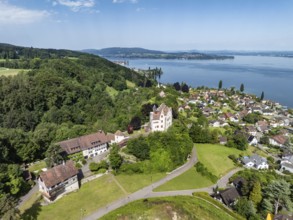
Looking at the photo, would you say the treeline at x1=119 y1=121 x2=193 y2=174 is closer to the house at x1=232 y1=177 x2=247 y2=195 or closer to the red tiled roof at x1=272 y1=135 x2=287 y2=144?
the house at x1=232 y1=177 x2=247 y2=195

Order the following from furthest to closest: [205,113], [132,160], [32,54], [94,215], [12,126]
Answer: [32,54]
[205,113]
[12,126]
[132,160]
[94,215]

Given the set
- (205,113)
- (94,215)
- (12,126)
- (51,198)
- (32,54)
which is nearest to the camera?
(94,215)

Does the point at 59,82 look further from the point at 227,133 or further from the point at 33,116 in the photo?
the point at 227,133

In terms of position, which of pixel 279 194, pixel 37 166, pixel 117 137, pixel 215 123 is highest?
pixel 117 137

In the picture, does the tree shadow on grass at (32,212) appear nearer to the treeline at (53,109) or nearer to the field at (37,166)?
the field at (37,166)

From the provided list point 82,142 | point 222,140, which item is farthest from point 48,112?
point 222,140

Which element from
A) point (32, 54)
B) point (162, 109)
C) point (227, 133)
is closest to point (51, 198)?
point (162, 109)

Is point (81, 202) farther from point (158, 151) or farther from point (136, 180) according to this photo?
point (158, 151)

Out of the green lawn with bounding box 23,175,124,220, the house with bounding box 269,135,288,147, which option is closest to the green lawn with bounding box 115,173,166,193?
the green lawn with bounding box 23,175,124,220
